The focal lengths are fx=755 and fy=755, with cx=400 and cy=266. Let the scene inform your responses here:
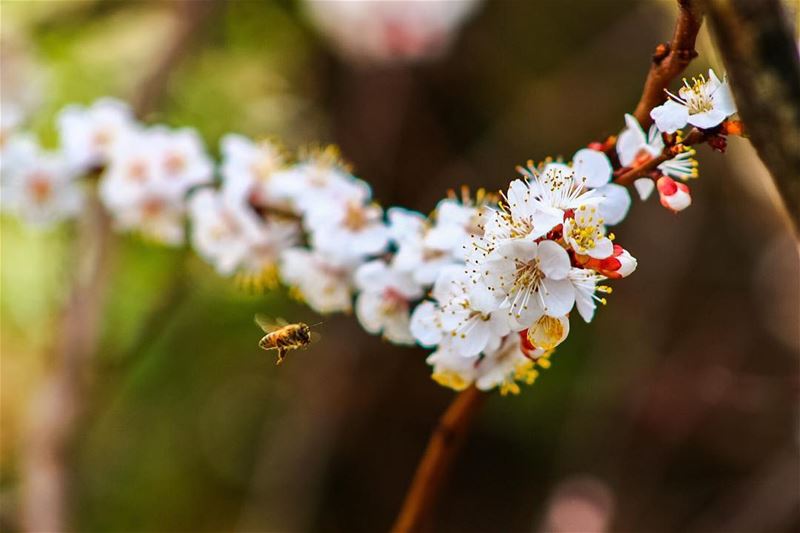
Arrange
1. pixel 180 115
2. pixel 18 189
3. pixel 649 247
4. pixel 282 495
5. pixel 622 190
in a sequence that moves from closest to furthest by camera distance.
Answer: pixel 622 190 → pixel 18 189 → pixel 282 495 → pixel 649 247 → pixel 180 115

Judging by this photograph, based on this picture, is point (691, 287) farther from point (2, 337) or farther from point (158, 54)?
point (2, 337)

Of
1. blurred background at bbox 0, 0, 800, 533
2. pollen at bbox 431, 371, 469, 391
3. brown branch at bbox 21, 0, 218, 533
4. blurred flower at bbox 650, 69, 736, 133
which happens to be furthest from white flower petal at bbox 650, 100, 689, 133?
blurred background at bbox 0, 0, 800, 533

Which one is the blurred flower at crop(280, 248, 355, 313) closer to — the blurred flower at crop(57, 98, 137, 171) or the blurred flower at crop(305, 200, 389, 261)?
the blurred flower at crop(305, 200, 389, 261)

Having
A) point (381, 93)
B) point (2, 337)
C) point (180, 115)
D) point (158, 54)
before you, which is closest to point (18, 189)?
point (158, 54)

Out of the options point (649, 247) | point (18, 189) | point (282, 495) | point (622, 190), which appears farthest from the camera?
point (649, 247)

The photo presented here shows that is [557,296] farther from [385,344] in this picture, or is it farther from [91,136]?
[385,344]

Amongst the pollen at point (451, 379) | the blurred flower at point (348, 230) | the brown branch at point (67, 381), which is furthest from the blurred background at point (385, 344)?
the pollen at point (451, 379)
